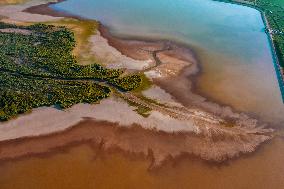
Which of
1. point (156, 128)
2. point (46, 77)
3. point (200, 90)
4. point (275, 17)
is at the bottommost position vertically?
point (156, 128)

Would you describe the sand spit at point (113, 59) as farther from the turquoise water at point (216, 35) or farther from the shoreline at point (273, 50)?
the shoreline at point (273, 50)

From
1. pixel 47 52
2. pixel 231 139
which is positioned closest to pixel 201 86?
pixel 231 139

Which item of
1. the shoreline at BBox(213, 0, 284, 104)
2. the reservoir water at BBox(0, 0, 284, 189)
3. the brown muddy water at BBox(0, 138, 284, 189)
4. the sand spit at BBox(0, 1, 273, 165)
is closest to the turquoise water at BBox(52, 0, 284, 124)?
the reservoir water at BBox(0, 0, 284, 189)

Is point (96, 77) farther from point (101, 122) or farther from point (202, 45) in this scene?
point (202, 45)

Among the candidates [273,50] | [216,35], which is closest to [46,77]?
[216,35]

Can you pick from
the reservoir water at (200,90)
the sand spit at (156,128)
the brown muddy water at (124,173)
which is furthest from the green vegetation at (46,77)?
the reservoir water at (200,90)

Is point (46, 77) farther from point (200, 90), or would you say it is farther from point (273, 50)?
point (273, 50)
